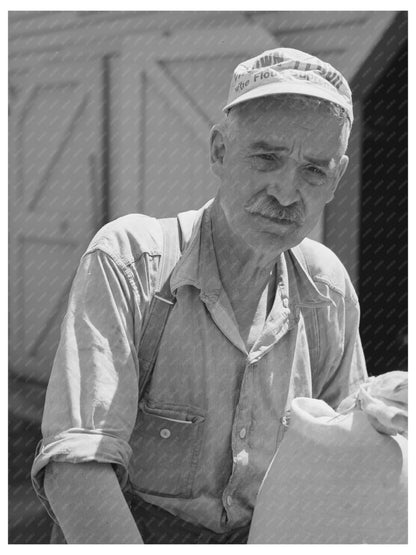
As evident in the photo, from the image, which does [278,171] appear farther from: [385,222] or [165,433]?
[385,222]

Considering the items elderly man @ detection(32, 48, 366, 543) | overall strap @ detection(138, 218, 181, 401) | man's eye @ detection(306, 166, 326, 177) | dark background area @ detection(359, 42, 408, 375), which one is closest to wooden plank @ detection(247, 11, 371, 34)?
dark background area @ detection(359, 42, 408, 375)

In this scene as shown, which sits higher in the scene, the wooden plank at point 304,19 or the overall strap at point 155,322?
the wooden plank at point 304,19

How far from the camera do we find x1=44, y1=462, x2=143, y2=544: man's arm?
1607 mm

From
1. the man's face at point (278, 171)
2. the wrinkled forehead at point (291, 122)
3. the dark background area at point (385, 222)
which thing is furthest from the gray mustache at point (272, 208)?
the dark background area at point (385, 222)

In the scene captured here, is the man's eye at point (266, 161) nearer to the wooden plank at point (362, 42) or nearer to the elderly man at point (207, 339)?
the elderly man at point (207, 339)

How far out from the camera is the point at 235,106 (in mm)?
1783

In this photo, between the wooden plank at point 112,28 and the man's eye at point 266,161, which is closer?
the man's eye at point 266,161

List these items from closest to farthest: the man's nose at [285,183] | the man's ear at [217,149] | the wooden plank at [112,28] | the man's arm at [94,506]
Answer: the man's arm at [94,506], the man's nose at [285,183], the man's ear at [217,149], the wooden plank at [112,28]

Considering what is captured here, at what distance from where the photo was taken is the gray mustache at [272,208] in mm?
1746

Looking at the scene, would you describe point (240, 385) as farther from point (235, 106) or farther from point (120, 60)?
point (120, 60)

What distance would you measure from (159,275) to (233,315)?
0.66 ft

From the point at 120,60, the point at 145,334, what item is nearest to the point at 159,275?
the point at 145,334

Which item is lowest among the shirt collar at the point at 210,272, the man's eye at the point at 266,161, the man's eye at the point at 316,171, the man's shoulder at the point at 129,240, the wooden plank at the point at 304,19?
the shirt collar at the point at 210,272

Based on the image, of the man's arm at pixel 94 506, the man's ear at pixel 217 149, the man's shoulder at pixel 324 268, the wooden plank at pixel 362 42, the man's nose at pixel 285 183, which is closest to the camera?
the man's arm at pixel 94 506
